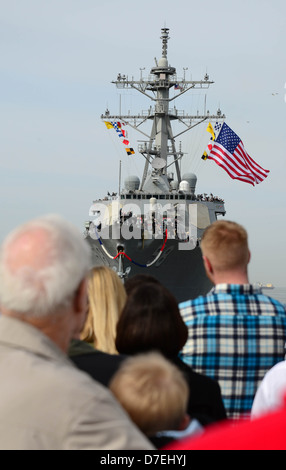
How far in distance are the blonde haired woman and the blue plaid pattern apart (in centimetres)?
39

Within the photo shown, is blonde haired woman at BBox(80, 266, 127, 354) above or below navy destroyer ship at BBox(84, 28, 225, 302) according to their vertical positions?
below

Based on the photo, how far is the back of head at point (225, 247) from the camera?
135 inches

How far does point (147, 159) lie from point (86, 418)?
2942 centimetres

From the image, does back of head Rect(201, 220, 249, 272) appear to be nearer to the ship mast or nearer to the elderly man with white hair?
the elderly man with white hair

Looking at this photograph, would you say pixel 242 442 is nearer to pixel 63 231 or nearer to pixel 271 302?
pixel 63 231

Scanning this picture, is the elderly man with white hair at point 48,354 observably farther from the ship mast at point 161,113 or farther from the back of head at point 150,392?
the ship mast at point 161,113

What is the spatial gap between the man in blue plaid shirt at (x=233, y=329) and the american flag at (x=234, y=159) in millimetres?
14622

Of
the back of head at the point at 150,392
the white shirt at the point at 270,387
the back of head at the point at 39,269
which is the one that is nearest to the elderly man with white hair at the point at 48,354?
the back of head at the point at 39,269

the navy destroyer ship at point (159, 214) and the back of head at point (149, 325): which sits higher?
the navy destroyer ship at point (159, 214)

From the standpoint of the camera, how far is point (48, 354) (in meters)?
1.64

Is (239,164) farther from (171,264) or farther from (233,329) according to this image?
(233,329)

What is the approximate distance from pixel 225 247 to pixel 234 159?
15.2 meters

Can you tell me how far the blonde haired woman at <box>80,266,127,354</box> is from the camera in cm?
319

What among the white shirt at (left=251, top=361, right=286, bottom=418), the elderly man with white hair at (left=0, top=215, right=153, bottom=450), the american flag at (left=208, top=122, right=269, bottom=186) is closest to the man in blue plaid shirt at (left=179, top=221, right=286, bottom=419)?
the white shirt at (left=251, top=361, right=286, bottom=418)
